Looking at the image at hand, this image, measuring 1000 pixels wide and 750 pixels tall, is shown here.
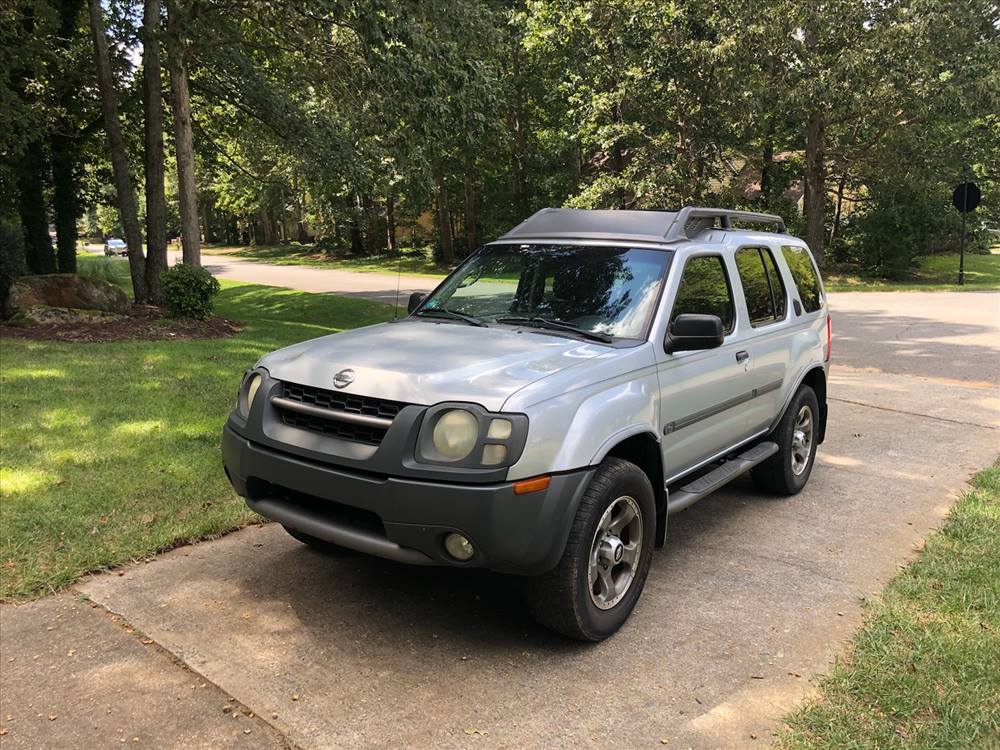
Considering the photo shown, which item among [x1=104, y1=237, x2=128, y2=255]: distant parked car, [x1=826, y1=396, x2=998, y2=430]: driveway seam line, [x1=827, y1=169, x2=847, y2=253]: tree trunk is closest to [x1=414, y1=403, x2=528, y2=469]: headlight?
[x1=826, y1=396, x2=998, y2=430]: driveway seam line

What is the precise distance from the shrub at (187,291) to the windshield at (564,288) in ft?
31.4

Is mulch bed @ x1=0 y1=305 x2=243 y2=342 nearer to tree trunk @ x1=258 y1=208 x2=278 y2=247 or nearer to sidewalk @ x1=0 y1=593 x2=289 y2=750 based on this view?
sidewalk @ x1=0 y1=593 x2=289 y2=750

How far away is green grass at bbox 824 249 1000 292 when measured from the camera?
82.5ft

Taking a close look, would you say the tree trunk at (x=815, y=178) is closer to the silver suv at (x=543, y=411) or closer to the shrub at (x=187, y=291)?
the shrub at (x=187, y=291)

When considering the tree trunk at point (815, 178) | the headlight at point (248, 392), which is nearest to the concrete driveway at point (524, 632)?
the headlight at point (248, 392)

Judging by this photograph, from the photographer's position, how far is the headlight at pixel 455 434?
3064mm

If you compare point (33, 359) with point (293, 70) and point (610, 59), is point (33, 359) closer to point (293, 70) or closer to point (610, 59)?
point (293, 70)

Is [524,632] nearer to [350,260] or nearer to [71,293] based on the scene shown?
[71,293]

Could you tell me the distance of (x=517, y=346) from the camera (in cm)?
369

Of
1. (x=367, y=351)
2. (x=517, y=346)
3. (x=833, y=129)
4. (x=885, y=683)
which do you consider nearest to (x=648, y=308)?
(x=517, y=346)

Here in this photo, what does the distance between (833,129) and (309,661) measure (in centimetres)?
2737

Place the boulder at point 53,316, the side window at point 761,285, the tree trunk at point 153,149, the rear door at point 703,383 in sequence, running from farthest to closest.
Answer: the tree trunk at point 153,149 → the boulder at point 53,316 → the side window at point 761,285 → the rear door at point 703,383

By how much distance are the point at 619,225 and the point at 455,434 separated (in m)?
2.14

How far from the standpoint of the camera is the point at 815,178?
26.5 m
